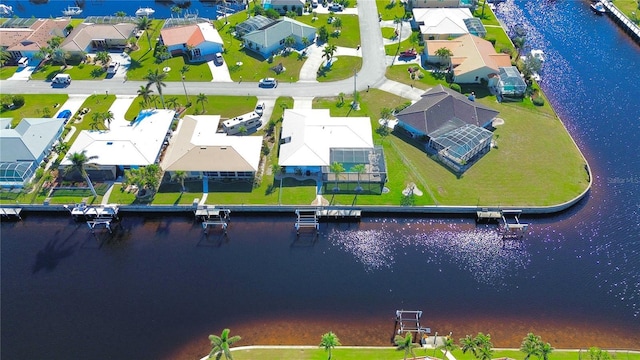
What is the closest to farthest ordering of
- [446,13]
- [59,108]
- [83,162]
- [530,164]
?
1. [83,162]
2. [530,164]
3. [59,108]
4. [446,13]

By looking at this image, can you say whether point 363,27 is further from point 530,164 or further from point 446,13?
point 530,164

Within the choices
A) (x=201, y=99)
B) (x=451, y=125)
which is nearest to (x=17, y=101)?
(x=201, y=99)

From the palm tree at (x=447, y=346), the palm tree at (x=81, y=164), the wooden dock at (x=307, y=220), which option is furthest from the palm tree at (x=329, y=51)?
the palm tree at (x=447, y=346)

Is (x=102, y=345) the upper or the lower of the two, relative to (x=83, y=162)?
lower

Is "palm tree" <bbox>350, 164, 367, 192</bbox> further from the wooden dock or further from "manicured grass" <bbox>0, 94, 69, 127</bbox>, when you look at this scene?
"manicured grass" <bbox>0, 94, 69, 127</bbox>

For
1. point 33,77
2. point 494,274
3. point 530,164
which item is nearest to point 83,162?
point 33,77

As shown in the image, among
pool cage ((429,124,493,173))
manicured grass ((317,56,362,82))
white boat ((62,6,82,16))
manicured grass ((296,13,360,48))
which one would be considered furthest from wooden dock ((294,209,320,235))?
white boat ((62,6,82,16))

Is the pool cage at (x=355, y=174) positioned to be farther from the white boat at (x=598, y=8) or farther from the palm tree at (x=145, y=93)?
the white boat at (x=598, y=8)
